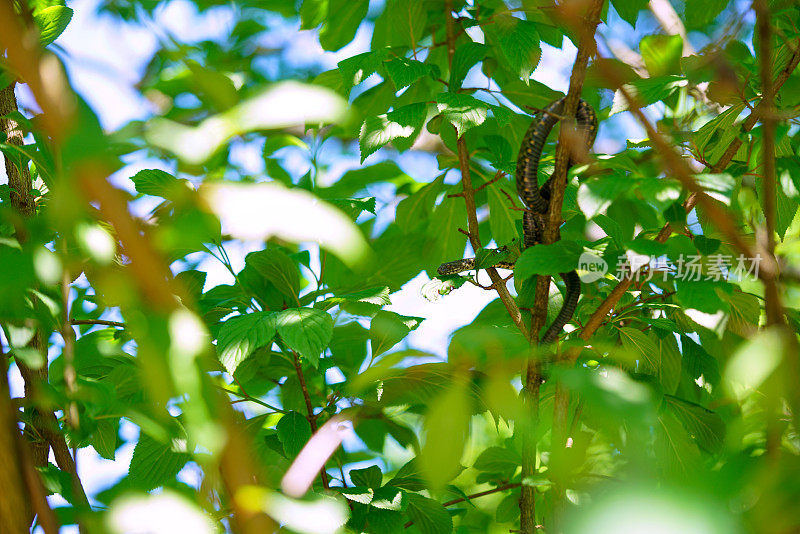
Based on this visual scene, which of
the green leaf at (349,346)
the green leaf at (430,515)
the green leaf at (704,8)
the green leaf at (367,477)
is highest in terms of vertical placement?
the green leaf at (704,8)

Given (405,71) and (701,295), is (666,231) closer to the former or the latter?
(701,295)

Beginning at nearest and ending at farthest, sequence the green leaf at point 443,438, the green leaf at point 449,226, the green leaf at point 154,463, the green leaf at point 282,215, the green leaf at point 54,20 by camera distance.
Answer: the green leaf at point 282,215
the green leaf at point 443,438
the green leaf at point 54,20
the green leaf at point 154,463
the green leaf at point 449,226

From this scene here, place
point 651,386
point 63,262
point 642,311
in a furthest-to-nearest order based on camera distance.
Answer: point 642,311 < point 651,386 < point 63,262

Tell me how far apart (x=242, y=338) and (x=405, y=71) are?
0.84ft

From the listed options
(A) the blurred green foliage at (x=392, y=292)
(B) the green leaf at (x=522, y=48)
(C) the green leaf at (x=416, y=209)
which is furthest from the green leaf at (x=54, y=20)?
(C) the green leaf at (x=416, y=209)

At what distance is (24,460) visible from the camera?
0.25m

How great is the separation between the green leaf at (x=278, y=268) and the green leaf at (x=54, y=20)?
0.24 metres

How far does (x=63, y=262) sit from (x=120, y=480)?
355mm

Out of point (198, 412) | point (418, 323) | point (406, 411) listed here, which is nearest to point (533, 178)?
point (418, 323)

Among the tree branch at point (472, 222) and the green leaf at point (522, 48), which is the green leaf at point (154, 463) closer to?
the tree branch at point (472, 222)

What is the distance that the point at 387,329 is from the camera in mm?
494

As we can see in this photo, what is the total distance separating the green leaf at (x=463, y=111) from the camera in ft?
1.66

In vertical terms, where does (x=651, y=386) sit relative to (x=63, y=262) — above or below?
below

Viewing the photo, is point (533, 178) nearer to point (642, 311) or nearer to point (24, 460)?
point (642, 311)
